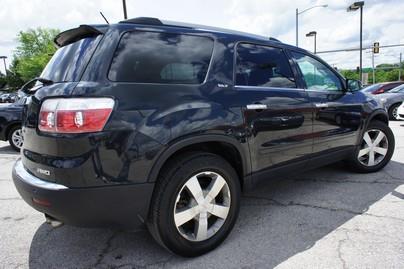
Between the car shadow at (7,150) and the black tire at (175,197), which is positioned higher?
the black tire at (175,197)

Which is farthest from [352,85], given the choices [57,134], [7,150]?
[7,150]

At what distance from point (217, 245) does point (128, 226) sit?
0.82 meters

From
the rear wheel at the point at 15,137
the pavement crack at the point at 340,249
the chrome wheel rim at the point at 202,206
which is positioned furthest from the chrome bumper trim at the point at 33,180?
the rear wheel at the point at 15,137

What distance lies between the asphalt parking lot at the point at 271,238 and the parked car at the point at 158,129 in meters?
0.32

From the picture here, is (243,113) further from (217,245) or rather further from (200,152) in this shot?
(217,245)

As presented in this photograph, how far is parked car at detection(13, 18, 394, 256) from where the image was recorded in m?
2.16

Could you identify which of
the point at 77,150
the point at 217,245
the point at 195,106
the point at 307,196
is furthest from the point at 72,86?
the point at 307,196

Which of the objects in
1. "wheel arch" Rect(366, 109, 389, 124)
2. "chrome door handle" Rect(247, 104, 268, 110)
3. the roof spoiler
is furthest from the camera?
"wheel arch" Rect(366, 109, 389, 124)

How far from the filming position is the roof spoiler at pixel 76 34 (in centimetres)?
244

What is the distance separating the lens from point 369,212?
3404 millimetres

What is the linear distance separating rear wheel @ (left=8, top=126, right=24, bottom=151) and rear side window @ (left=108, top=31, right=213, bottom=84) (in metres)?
6.27

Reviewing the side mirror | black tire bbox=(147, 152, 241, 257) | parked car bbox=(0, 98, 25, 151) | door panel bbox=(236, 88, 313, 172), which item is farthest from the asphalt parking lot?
parked car bbox=(0, 98, 25, 151)

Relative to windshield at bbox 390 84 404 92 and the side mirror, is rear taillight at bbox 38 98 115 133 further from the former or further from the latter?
windshield at bbox 390 84 404 92

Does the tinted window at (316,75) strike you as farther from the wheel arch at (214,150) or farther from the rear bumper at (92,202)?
the rear bumper at (92,202)
